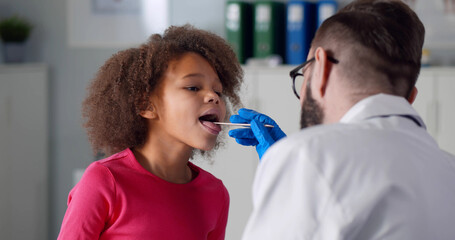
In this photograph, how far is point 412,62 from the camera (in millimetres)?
979

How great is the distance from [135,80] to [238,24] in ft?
5.50

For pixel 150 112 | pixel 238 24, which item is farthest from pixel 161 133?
pixel 238 24

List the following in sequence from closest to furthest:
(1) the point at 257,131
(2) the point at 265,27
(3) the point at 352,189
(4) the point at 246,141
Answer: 1. (3) the point at 352,189
2. (1) the point at 257,131
3. (4) the point at 246,141
4. (2) the point at 265,27

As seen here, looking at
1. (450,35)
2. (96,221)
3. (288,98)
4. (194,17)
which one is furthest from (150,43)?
(450,35)

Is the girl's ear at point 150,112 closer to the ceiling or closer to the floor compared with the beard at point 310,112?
closer to the floor

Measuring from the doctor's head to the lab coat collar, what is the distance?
0.04m

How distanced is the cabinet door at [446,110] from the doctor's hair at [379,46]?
6.66 ft

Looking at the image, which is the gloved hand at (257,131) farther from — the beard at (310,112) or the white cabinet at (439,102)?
the white cabinet at (439,102)

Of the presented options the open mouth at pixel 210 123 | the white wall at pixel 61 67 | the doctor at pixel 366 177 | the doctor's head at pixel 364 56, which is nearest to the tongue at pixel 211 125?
the open mouth at pixel 210 123

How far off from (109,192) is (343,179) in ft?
2.10

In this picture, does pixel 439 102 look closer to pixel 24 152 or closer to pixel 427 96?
pixel 427 96

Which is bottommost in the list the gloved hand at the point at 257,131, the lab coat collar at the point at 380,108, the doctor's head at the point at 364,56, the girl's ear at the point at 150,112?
the gloved hand at the point at 257,131

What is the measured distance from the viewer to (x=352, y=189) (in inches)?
30.5

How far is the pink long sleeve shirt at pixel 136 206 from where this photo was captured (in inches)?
47.4
